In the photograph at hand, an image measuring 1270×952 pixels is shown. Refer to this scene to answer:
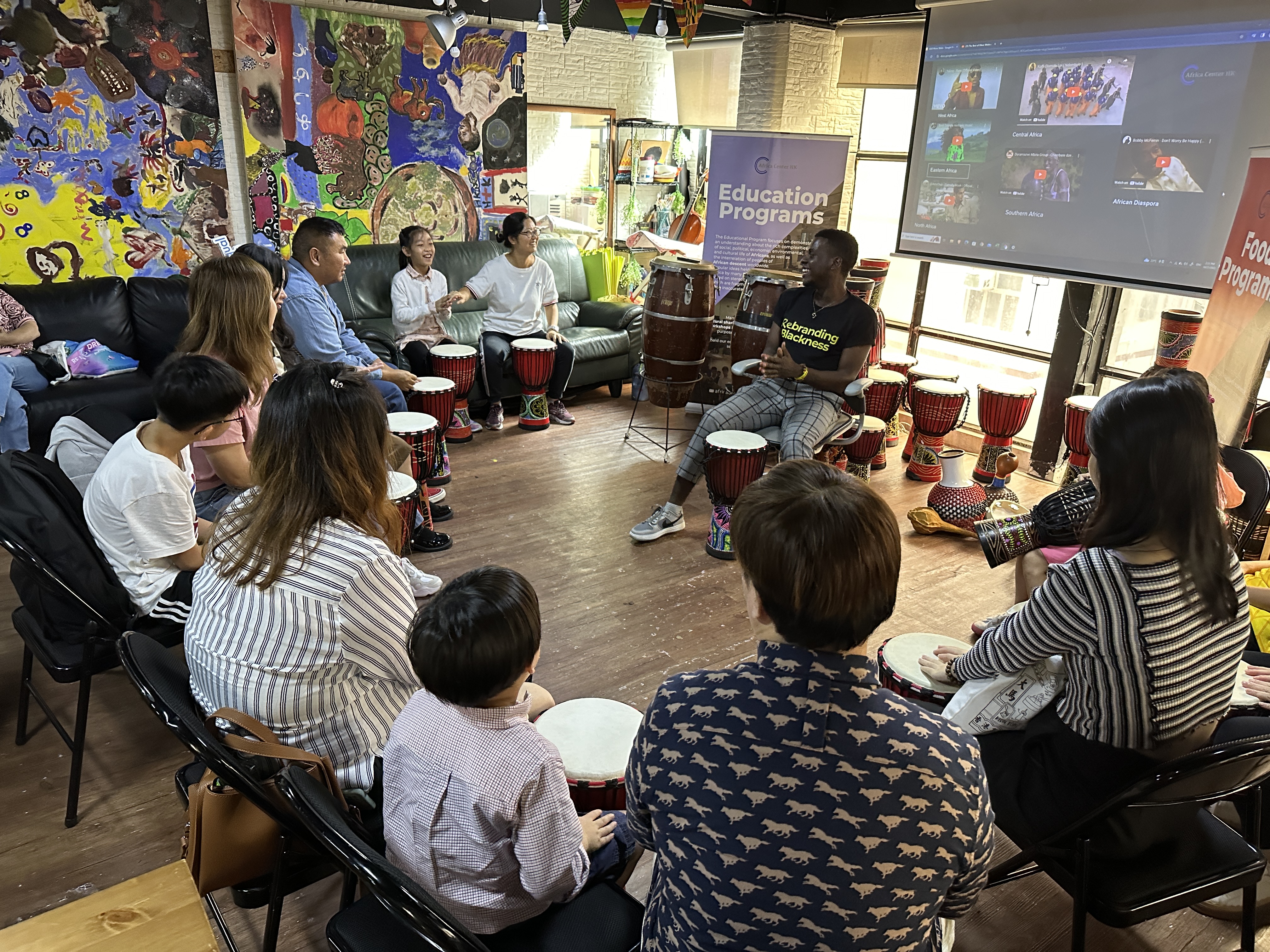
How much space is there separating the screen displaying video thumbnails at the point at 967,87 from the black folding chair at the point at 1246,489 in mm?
2719

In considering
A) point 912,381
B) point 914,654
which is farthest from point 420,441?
point 912,381

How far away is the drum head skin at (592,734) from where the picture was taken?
1548mm

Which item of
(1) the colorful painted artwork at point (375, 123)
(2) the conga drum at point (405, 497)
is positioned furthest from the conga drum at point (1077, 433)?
(1) the colorful painted artwork at point (375, 123)

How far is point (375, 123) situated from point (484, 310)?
1.38m

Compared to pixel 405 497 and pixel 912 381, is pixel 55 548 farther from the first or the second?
pixel 912 381

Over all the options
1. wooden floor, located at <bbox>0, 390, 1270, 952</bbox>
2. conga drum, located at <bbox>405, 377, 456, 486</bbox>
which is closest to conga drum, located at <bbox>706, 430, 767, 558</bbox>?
wooden floor, located at <bbox>0, 390, 1270, 952</bbox>

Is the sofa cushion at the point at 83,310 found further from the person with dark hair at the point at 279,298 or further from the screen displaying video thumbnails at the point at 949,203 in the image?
the screen displaying video thumbnails at the point at 949,203

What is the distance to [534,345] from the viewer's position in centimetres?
505

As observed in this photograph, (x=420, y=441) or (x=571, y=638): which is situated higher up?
(x=420, y=441)

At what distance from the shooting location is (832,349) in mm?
3900

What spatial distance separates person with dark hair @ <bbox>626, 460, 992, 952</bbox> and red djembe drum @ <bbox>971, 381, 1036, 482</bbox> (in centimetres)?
384

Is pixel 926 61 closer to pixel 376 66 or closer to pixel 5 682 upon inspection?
pixel 376 66

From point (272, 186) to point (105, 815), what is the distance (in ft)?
13.5

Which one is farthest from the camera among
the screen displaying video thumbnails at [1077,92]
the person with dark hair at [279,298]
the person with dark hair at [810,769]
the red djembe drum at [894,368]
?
the red djembe drum at [894,368]
